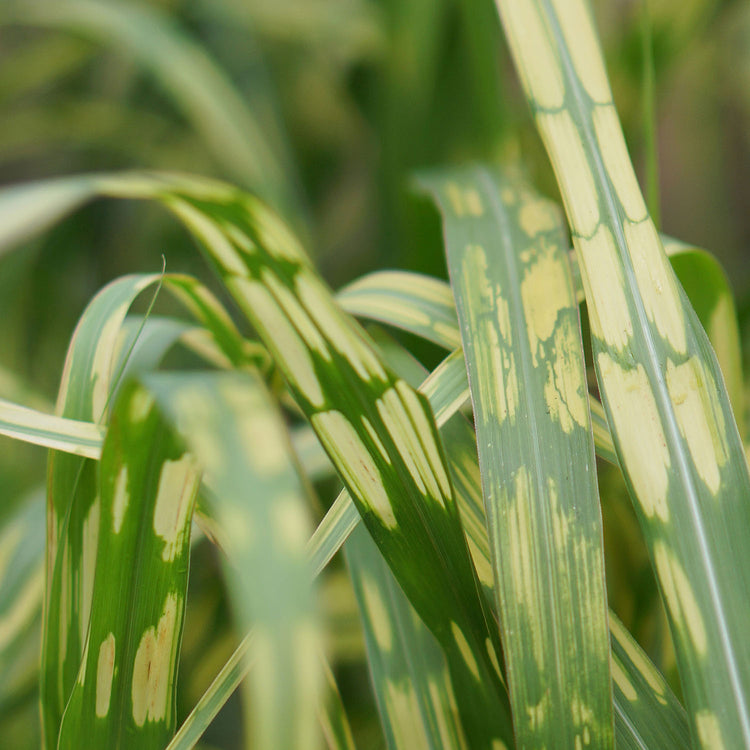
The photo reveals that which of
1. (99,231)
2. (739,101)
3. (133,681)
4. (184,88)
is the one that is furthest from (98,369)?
(739,101)

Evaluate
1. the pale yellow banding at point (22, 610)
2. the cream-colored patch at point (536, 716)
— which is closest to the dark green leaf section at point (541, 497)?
the cream-colored patch at point (536, 716)

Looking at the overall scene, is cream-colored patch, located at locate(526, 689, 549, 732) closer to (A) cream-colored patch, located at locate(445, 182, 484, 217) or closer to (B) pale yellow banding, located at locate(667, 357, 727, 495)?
(B) pale yellow banding, located at locate(667, 357, 727, 495)

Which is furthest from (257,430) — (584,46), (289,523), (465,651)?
(584,46)

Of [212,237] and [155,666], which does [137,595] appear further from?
[212,237]

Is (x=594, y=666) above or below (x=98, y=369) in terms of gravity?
below

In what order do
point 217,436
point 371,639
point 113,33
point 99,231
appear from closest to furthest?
1. point 217,436
2. point 371,639
3. point 113,33
4. point 99,231

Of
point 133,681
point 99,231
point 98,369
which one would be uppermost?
point 99,231

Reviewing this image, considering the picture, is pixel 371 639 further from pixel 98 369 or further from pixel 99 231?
pixel 99 231
